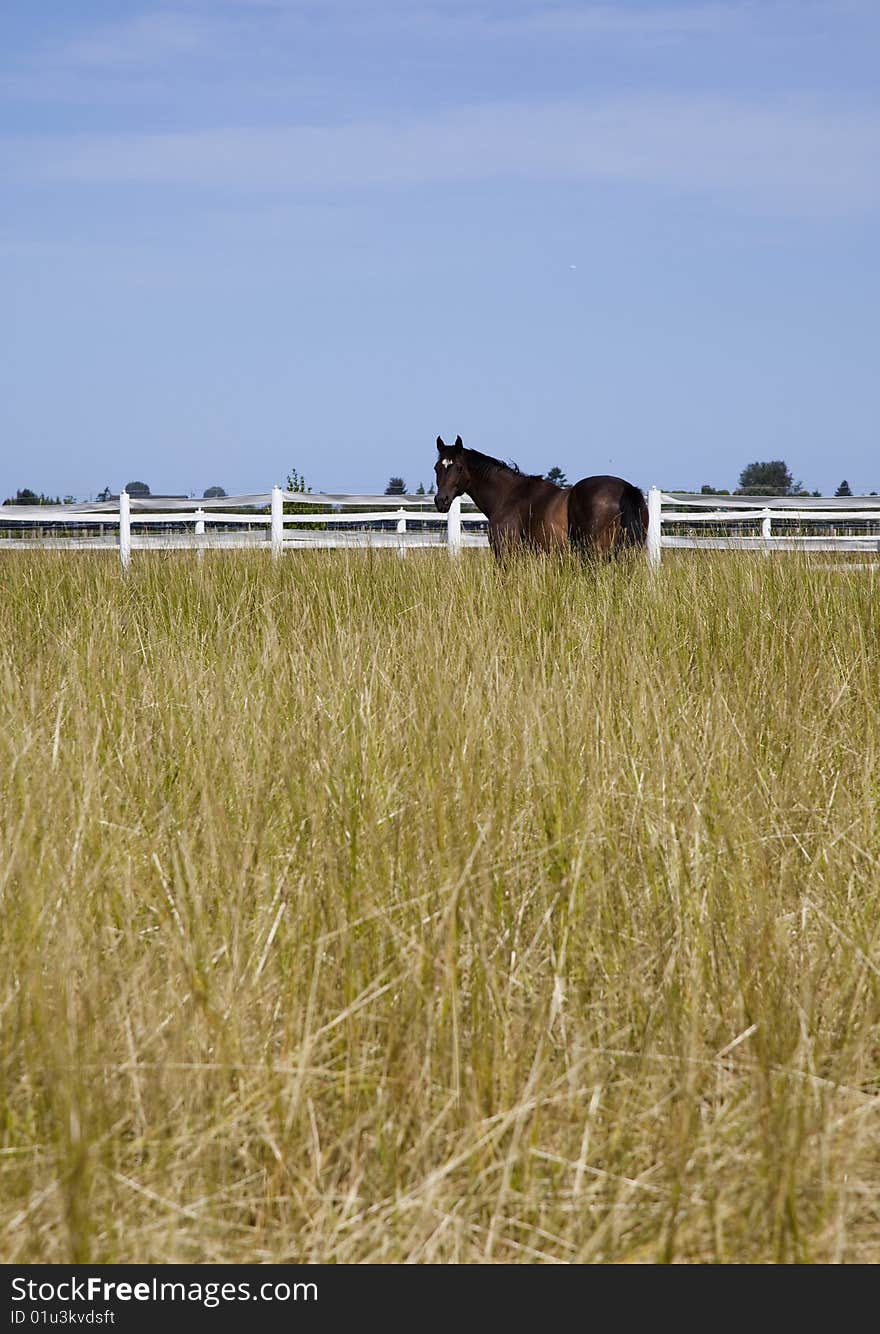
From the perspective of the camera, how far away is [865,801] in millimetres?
3459

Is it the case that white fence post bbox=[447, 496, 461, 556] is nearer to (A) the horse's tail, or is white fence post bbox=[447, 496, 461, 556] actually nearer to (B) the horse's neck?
(B) the horse's neck

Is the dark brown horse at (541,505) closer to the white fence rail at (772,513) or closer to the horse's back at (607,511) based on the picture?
the horse's back at (607,511)

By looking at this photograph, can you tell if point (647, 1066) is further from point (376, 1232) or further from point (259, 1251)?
point (259, 1251)

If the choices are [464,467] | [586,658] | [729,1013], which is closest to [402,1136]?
[729,1013]

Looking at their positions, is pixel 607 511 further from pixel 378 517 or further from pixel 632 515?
pixel 378 517

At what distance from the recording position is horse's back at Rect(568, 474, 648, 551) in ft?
36.8

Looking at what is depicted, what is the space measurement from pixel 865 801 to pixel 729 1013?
128 cm

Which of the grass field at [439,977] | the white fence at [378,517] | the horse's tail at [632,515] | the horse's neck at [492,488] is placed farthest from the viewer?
the white fence at [378,517]

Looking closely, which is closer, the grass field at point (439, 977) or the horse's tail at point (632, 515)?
the grass field at point (439, 977)

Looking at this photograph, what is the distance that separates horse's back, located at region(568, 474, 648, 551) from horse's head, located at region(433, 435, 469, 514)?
159 cm

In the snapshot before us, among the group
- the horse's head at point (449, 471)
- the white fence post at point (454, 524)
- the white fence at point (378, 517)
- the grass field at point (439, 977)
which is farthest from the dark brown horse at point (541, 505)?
the grass field at point (439, 977)

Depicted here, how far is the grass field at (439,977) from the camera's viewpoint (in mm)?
1827

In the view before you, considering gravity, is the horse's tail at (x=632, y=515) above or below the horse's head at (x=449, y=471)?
below

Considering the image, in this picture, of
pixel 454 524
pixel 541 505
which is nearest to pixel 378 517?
pixel 454 524
